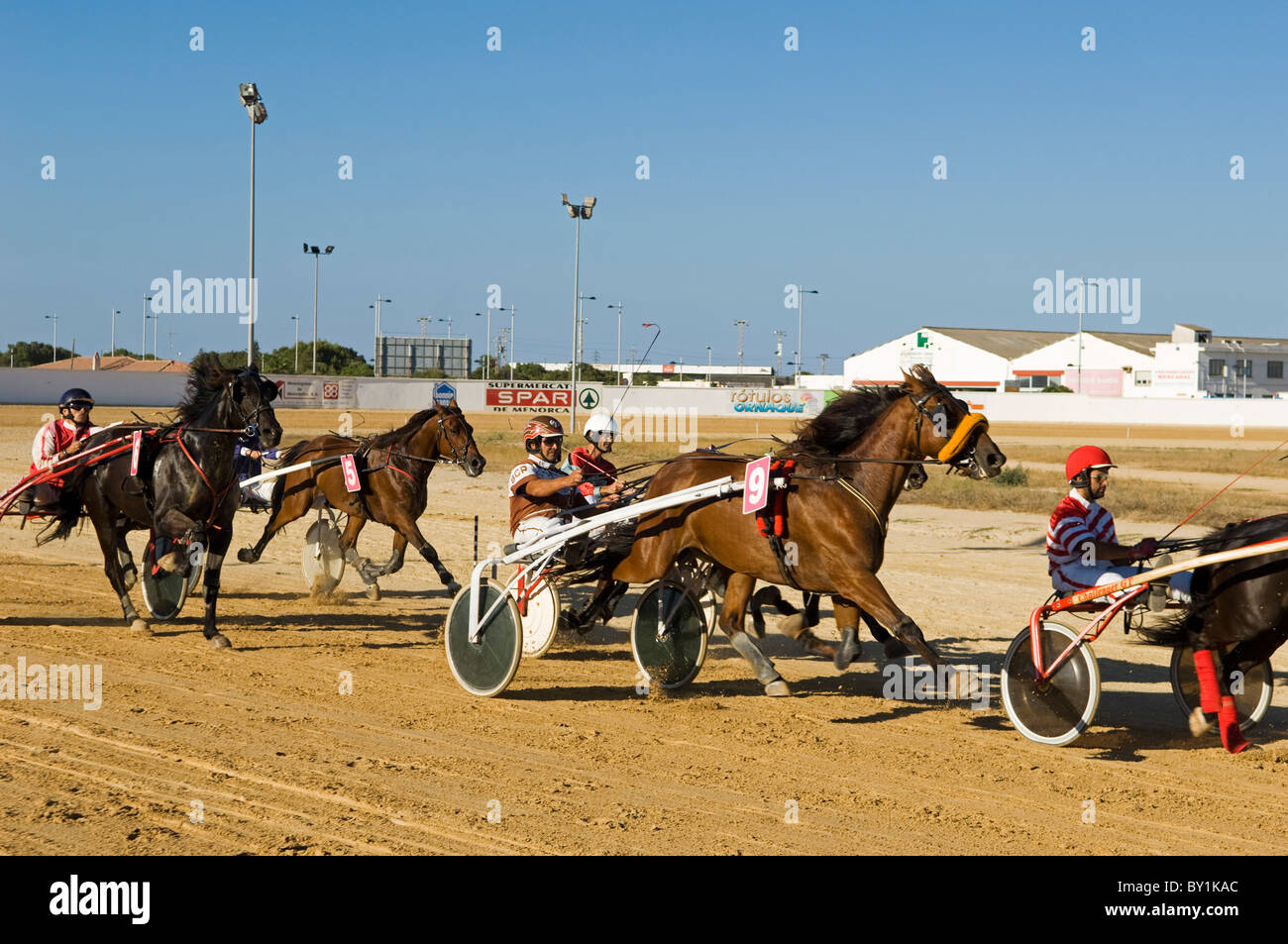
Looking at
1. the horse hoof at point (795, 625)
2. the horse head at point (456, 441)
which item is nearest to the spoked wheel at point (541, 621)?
the horse hoof at point (795, 625)

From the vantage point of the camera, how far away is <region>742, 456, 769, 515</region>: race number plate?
6676 mm

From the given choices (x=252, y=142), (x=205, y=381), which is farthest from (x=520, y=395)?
(x=205, y=381)

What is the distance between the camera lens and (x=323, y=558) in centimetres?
1082

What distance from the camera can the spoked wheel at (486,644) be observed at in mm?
6840

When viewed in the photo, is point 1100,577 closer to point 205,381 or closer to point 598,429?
point 598,429

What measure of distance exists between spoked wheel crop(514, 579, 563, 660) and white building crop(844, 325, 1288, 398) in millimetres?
60282

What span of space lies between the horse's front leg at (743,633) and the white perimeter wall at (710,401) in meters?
38.4

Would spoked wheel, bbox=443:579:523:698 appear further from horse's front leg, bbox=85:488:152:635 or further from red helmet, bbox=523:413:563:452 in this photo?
horse's front leg, bbox=85:488:152:635

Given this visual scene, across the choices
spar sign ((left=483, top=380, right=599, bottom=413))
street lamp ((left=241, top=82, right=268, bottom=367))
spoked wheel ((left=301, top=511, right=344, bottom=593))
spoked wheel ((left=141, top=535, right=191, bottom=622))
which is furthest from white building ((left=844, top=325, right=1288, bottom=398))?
spoked wheel ((left=141, top=535, right=191, bottom=622))

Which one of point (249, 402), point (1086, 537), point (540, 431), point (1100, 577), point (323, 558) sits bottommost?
point (323, 558)

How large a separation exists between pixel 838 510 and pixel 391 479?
481 centimetres

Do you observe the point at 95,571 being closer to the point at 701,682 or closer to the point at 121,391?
the point at 701,682
